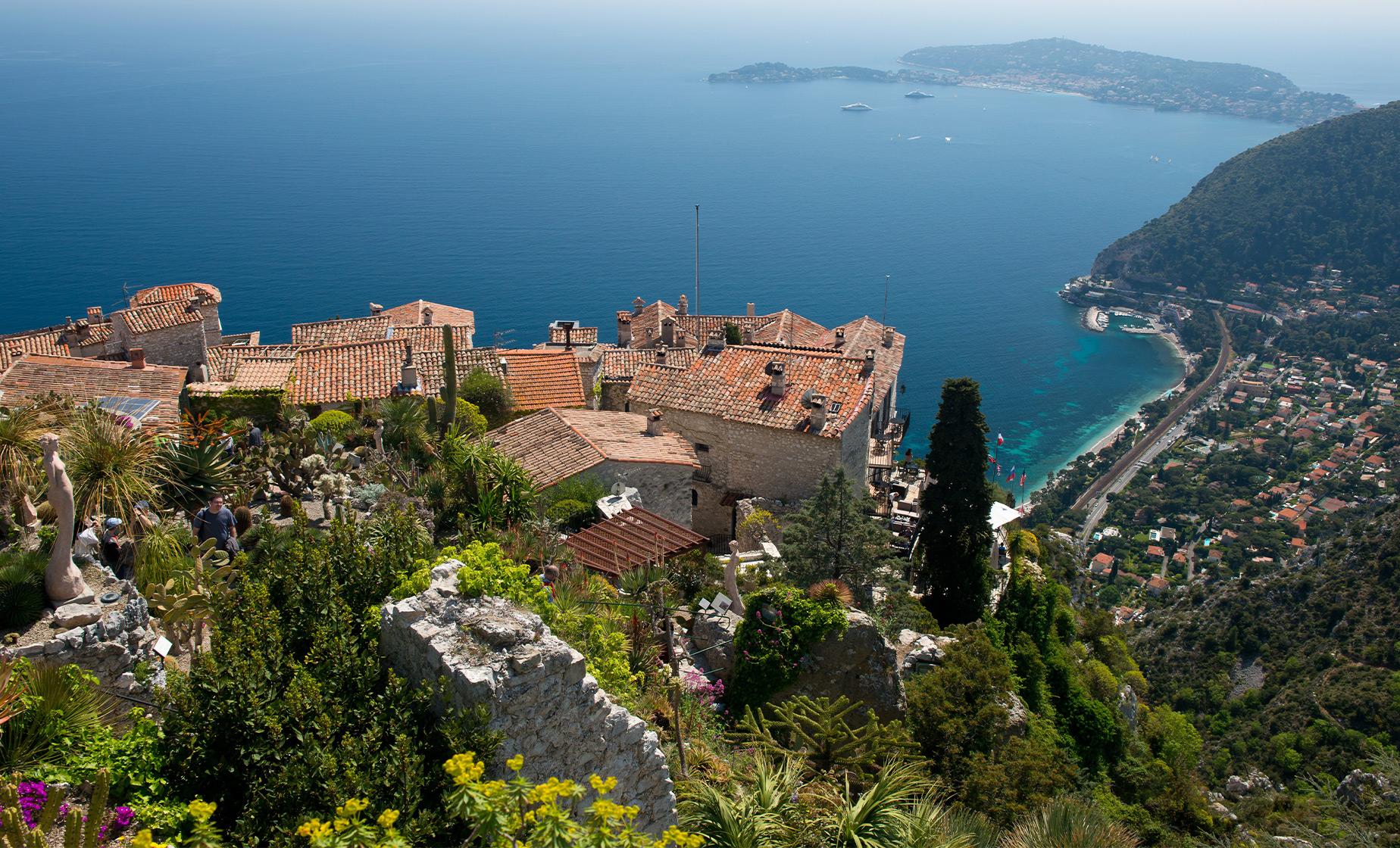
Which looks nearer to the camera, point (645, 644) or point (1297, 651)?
point (645, 644)

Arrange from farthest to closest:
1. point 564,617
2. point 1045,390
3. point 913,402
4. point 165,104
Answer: point 165,104, point 1045,390, point 913,402, point 564,617

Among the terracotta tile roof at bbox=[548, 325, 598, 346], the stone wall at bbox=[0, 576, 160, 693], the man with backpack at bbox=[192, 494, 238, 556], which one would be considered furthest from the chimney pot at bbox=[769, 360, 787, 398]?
the stone wall at bbox=[0, 576, 160, 693]

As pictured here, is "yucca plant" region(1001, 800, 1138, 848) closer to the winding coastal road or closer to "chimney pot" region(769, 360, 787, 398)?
"chimney pot" region(769, 360, 787, 398)

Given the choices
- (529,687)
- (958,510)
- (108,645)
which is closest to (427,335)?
(958,510)

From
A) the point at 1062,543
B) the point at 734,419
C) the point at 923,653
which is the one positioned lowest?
the point at 1062,543

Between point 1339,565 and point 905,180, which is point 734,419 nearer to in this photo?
point 1339,565

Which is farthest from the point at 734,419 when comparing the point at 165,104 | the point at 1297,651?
the point at 165,104
